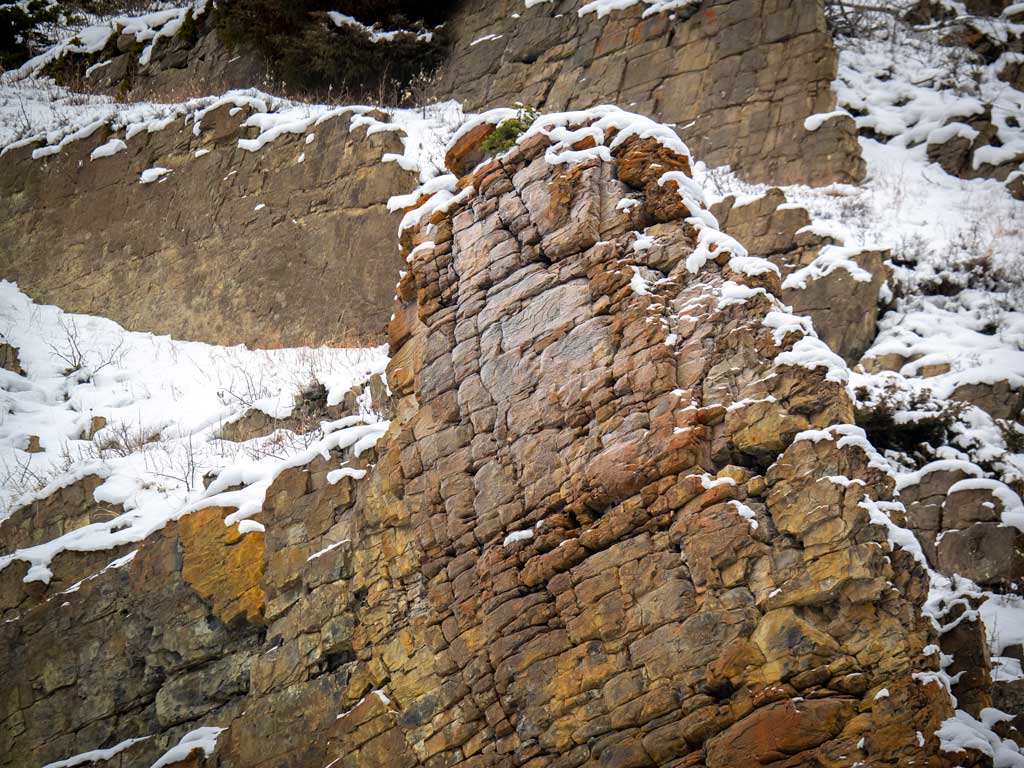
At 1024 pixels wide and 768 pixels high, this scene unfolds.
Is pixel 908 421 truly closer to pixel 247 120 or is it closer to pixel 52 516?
pixel 52 516

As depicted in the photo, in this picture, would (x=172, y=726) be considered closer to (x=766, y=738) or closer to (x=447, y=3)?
(x=766, y=738)

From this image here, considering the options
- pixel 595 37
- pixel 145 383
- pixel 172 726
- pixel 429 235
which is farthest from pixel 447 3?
pixel 172 726

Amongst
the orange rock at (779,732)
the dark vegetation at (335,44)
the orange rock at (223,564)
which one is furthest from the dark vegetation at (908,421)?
the dark vegetation at (335,44)

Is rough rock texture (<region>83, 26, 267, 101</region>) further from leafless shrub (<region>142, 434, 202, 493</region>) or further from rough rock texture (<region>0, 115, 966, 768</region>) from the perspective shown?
rough rock texture (<region>0, 115, 966, 768</region>)

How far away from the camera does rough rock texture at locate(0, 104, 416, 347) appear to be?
14531 millimetres

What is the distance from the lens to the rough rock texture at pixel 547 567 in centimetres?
696

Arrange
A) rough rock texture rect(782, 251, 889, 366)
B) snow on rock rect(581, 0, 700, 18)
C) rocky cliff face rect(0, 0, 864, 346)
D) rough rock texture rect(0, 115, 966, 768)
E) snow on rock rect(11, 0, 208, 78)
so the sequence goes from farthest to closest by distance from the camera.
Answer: snow on rock rect(11, 0, 208, 78) < snow on rock rect(581, 0, 700, 18) < rocky cliff face rect(0, 0, 864, 346) < rough rock texture rect(782, 251, 889, 366) < rough rock texture rect(0, 115, 966, 768)

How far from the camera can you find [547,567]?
8164 millimetres

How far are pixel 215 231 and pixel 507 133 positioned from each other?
7.01 m

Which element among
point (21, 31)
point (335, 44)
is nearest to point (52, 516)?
point (335, 44)

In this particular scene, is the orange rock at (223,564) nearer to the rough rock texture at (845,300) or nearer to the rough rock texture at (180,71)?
the rough rock texture at (845,300)

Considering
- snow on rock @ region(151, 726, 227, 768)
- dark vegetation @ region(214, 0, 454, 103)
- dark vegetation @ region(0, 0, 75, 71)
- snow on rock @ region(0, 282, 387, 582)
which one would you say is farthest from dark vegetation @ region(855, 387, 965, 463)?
dark vegetation @ region(0, 0, 75, 71)

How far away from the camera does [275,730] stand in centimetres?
920

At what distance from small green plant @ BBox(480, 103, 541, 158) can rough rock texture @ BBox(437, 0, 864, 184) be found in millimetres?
4925
